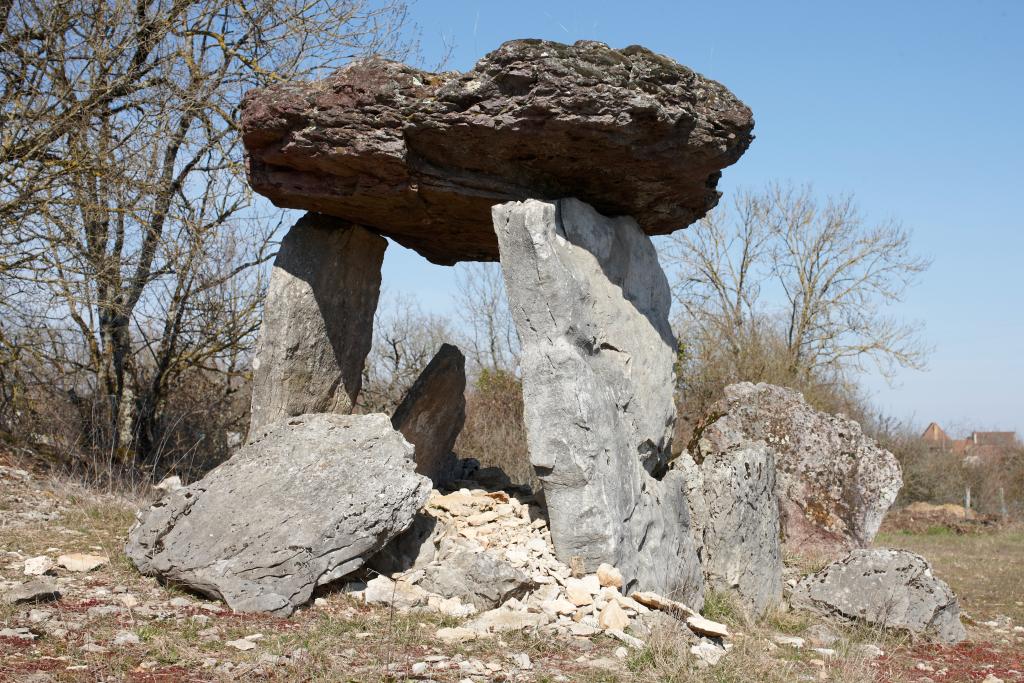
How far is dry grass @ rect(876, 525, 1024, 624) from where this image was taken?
25.5 ft

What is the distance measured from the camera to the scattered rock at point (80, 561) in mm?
5490

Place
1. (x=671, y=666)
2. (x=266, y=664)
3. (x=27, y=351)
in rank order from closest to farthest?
1. (x=266, y=664)
2. (x=671, y=666)
3. (x=27, y=351)

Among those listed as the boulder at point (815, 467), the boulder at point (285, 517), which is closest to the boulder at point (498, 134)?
the boulder at point (285, 517)

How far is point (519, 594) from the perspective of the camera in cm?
535

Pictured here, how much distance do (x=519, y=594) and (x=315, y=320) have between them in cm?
288

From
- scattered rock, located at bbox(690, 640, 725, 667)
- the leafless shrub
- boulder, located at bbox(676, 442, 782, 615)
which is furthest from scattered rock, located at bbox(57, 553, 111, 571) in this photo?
the leafless shrub

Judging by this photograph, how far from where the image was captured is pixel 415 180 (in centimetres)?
642

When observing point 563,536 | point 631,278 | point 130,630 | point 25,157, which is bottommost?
point 130,630

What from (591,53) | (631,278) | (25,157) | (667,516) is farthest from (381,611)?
(25,157)

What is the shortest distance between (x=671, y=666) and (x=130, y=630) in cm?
265

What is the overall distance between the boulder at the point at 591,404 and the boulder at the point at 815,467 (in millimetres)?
1839

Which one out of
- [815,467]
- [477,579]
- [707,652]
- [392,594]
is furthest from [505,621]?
→ [815,467]

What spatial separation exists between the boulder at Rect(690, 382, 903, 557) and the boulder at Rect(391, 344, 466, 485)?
2225 mm

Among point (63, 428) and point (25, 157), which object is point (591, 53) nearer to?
point (25, 157)
